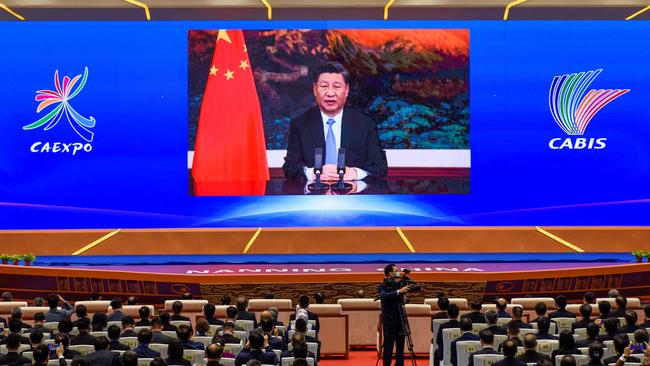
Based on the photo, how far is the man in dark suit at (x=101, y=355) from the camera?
7672 mm

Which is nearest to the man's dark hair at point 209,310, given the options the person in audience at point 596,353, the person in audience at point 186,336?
the person in audience at point 186,336

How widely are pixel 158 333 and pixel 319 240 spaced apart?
9.88m

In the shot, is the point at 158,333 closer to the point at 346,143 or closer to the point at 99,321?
the point at 99,321

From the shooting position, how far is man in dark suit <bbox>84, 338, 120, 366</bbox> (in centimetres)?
767

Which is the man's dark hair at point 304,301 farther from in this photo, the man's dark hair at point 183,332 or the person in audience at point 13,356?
the person in audience at point 13,356

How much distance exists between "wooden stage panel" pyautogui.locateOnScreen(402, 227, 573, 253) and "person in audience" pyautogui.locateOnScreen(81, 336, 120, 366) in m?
11.4

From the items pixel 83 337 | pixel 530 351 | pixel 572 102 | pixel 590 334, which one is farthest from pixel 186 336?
pixel 572 102

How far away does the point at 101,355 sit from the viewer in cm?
773

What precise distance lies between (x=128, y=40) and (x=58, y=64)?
4.58ft

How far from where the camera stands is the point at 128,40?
18.8 m

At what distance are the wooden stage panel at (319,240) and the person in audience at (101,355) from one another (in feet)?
35.4

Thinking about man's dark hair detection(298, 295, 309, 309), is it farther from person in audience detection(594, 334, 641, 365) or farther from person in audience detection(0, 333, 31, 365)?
person in audience detection(594, 334, 641, 365)

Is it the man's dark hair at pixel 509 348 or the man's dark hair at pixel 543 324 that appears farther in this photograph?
the man's dark hair at pixel 543 324

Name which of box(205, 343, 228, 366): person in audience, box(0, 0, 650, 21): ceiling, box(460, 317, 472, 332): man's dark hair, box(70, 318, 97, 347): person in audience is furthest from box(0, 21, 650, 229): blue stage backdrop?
box(205, 343, 228, 366): person in audience
